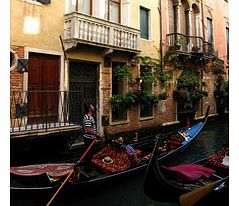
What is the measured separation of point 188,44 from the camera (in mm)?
5344

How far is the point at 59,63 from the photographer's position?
322 cm

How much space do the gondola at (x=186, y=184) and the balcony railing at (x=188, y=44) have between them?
3124 millimetres

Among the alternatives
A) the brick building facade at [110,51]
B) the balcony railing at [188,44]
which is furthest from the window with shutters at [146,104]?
the balcony railing at [188,44]

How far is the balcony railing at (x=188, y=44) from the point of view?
5010 millimetres

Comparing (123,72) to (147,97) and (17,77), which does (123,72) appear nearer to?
(147,97)

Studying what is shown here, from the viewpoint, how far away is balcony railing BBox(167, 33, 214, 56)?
501 centimetres

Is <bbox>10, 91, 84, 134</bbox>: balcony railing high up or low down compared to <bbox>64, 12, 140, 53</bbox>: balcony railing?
down

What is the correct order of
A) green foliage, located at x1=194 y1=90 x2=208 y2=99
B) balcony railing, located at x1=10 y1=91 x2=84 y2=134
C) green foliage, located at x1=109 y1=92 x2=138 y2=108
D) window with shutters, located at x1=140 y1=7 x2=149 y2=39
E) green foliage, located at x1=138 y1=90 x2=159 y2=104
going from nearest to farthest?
balcony railing, located at x1=10 y1=91 x2=84 y2=134 → green foliage, located at x1=109 y1=92 x2=138 y2=108 → green foliage, located at x1=138 y1=90 x2=159 y2=104 → window with shutters, located at x1=140 y1=7 x2=149 y2=39 → green foliage, located at x1=194 y1=90 x2=208 y2=99

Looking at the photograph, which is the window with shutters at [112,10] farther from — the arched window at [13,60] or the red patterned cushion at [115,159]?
the red patterned cushion at [115,159]

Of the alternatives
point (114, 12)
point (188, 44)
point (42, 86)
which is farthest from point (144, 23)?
point (42, 86)

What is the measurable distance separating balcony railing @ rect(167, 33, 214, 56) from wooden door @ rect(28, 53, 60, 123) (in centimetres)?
267

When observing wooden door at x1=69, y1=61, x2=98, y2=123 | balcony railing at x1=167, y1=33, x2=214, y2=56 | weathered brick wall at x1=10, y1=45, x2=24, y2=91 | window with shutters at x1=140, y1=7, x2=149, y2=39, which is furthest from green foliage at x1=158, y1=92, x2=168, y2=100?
weathered brick wall at x1=10, y1=45, x2=24, y2=91

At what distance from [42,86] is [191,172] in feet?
6.43

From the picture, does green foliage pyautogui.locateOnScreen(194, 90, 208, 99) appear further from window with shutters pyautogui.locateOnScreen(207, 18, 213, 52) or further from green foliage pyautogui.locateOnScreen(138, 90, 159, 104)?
window with shutters pyautogui.locateOnScreen(207, 18, 213, 52)
